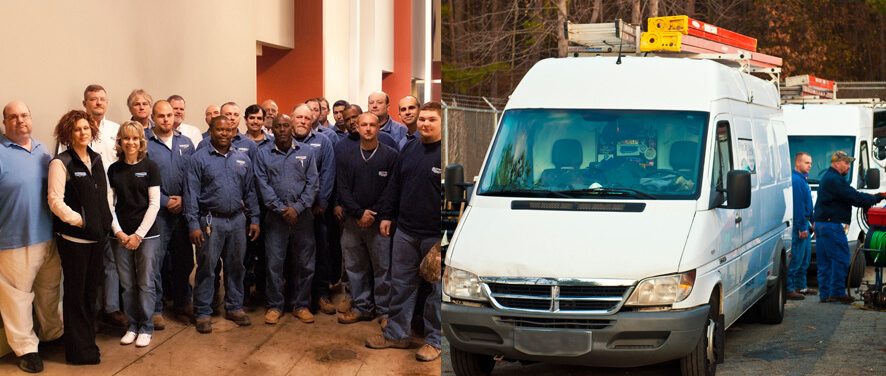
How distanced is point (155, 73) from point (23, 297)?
0.66 meters

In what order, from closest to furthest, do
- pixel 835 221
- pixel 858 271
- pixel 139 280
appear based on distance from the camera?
pixel 139 280 → pixel 835 221 → pixel 858 271

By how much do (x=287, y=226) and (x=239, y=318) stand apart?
1.04 feet

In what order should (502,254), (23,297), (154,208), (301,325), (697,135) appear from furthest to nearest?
(697,135) < (502,254) < (301,325) < (154,208) < (23,297)

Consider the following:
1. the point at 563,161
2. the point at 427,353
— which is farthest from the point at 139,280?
the point at 563,161

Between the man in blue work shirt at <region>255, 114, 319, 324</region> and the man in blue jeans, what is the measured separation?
458 centimetres

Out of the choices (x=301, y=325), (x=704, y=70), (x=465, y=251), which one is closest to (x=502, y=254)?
(x=465, y=251)

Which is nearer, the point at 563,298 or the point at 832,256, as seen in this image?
the point at 563,298

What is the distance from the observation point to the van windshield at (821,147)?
8.74 m

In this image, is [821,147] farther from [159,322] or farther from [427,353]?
[159,322]

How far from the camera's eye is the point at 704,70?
460 centimetres

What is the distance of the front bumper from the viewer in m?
3.63

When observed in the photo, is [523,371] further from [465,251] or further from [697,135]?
[697,135]

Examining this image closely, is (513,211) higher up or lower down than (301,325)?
higher up

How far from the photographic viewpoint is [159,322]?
9.71 ft
